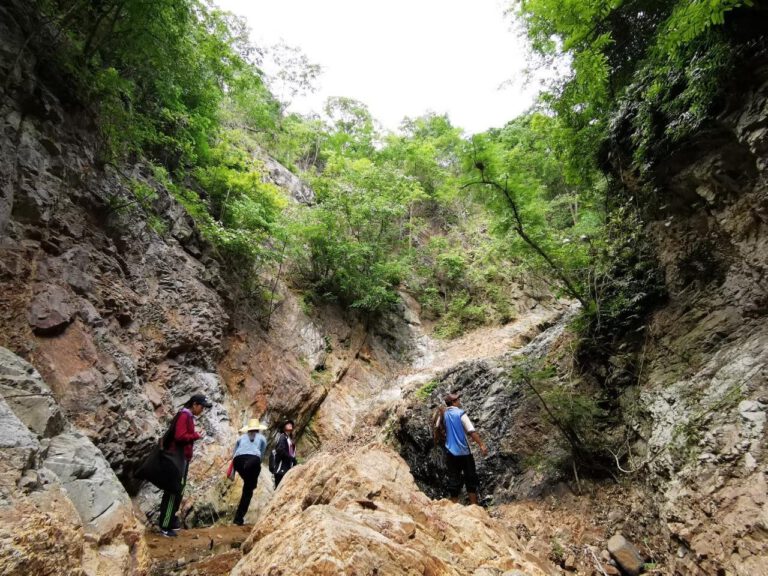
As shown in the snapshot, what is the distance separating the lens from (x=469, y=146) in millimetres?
6734

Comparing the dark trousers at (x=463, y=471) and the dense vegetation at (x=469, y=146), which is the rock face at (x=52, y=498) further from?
the dense vegetation at (x=469, y=146)

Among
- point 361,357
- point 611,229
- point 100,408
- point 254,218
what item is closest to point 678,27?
point 611,229

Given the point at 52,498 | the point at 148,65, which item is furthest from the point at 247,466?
the point at 148,65

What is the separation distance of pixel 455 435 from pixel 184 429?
3983mm

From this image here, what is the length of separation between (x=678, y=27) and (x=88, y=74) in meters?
9.54

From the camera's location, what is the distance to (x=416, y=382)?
468 inches

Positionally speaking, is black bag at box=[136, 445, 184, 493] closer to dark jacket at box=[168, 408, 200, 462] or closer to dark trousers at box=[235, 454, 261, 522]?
dark jacket at box=[168, 408, 200, 462]

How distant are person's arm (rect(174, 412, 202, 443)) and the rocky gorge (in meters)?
1.01

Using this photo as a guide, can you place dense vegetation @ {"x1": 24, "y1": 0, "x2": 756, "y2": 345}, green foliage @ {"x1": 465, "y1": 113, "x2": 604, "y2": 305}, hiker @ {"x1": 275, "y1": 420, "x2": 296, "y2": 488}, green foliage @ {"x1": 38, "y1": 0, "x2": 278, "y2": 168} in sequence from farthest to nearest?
1. hiker @ {"x1": 275, "y1": 420, "x2": 296, "y2": 488}
2. green foliage @ {"x1": 38, "y1": 0, "x2": 278, "y2": 168}
3. green foliage @ {"x1": 465, "y1": 113, "x2": 604, "y2": 305}
4. dense vegetation @ {"x1": 24, "y1": 0, "x2": 756, "y2": 345}

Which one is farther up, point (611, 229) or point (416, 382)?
point (611, 229)

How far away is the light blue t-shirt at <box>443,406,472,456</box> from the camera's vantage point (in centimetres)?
598

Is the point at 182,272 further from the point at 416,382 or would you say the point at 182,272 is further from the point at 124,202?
the point at 416,382

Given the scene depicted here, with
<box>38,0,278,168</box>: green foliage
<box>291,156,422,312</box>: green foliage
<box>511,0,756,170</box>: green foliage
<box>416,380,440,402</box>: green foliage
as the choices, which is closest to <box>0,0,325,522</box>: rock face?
<box>38,0,278,168</box>: green foliage

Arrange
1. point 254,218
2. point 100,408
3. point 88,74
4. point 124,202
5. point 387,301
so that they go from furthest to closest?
1. point 387,301
2. point 254,218
3. point 124,202
4. point 88,74
5. point 100,408
